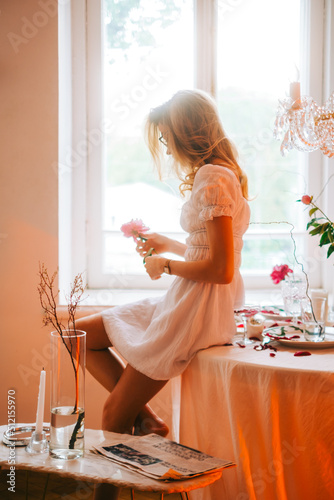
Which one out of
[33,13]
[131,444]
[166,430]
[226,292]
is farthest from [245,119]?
[131,444]

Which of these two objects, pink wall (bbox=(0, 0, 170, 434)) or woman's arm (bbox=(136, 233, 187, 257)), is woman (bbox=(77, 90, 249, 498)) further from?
pink wall (bbox=(0, 0, 170, 434))

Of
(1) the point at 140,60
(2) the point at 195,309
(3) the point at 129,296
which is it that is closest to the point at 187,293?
(2) the point at 195,309

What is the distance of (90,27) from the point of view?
9.77 feet

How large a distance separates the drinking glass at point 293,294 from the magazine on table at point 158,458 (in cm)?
88

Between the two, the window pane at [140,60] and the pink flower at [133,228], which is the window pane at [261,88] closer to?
the window pane at [140,60]

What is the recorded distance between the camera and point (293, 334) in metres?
1.77

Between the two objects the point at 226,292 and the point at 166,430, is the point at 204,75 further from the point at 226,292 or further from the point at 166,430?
the point at 166,430

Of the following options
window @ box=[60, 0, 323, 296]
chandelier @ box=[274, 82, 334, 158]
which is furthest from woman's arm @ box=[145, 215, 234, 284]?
window @ box=[60, 0, 323, 296]

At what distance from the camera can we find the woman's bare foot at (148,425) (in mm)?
1791

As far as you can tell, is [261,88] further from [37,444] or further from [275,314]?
[37,444]

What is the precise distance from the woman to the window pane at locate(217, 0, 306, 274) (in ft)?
3.87

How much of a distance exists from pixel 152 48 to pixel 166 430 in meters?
2.10

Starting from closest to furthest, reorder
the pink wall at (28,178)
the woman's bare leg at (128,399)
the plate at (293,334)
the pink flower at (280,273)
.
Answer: the plate at (293,334)
the woman's bare leg at (128,399)
the pink flower at (280,273)
the pink wall at (28,178)

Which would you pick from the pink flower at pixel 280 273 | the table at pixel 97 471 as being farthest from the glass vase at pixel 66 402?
the pink flower at pixel 280 273
